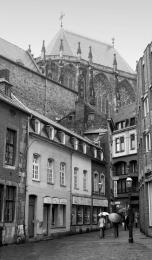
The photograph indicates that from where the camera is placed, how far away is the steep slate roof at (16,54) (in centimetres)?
4754

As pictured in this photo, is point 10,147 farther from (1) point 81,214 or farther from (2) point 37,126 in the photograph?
(1) point 81,214

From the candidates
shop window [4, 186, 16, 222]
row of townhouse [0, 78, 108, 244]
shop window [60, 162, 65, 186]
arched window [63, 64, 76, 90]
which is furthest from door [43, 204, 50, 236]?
arched window [63, 64, 76, 90]

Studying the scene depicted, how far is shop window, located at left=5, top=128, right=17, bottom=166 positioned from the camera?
67.1ft

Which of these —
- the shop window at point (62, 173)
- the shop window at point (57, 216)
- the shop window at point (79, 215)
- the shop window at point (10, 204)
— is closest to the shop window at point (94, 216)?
the shop window at point (79, 215)

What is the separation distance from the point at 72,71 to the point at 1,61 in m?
22.8

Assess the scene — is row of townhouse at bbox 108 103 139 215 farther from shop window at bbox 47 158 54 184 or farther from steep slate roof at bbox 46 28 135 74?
steep slate roof at bbox 46 28 135 74

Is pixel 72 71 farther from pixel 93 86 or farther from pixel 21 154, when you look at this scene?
pixel 21 154

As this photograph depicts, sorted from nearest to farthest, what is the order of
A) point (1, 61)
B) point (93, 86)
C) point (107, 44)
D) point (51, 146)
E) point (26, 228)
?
point (26, 228) < point (51, 146) < point (1, 61) < point (93, 86) < point (107, 44)

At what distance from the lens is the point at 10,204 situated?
A: 2017cm

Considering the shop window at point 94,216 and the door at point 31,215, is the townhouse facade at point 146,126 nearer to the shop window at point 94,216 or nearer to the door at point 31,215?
the door at point 31,215

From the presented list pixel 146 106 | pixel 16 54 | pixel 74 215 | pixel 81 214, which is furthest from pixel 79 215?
pixel 16 54

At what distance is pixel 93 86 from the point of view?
202 ft

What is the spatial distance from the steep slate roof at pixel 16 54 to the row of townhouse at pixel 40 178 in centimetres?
2012

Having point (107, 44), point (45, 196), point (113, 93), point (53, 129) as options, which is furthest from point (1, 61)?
point (107, 44)
